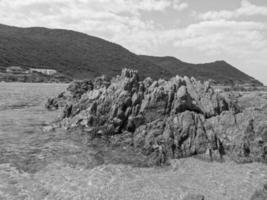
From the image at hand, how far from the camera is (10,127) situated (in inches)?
1276

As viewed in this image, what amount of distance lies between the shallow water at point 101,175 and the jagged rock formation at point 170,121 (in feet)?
6.76

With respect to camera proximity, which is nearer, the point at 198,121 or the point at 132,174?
the point at 132,174

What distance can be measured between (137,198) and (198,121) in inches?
495

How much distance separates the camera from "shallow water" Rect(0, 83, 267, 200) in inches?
683

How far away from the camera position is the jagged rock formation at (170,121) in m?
25.1

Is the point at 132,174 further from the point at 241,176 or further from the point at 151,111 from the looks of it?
the point at 151,111

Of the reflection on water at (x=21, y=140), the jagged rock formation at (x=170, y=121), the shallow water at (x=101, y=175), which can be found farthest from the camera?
the jagged rock formation at (x=170, y=121)

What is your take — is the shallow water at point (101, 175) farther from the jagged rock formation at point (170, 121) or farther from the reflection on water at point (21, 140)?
the jagged rock formation at point (170, 121)

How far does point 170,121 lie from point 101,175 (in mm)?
10614

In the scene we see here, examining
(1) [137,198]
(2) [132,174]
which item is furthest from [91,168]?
(1) [137,198]

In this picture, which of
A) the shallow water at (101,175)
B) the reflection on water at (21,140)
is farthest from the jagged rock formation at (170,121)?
the reflection on water at (21,140)

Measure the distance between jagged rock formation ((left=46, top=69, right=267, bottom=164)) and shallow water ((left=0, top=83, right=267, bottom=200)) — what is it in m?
2.06

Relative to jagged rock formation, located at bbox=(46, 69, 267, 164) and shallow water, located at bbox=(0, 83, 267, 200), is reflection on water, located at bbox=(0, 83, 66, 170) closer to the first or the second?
shallow water, located at bbox=(0, 83, 267, 200)

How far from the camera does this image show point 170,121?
28516 mm
